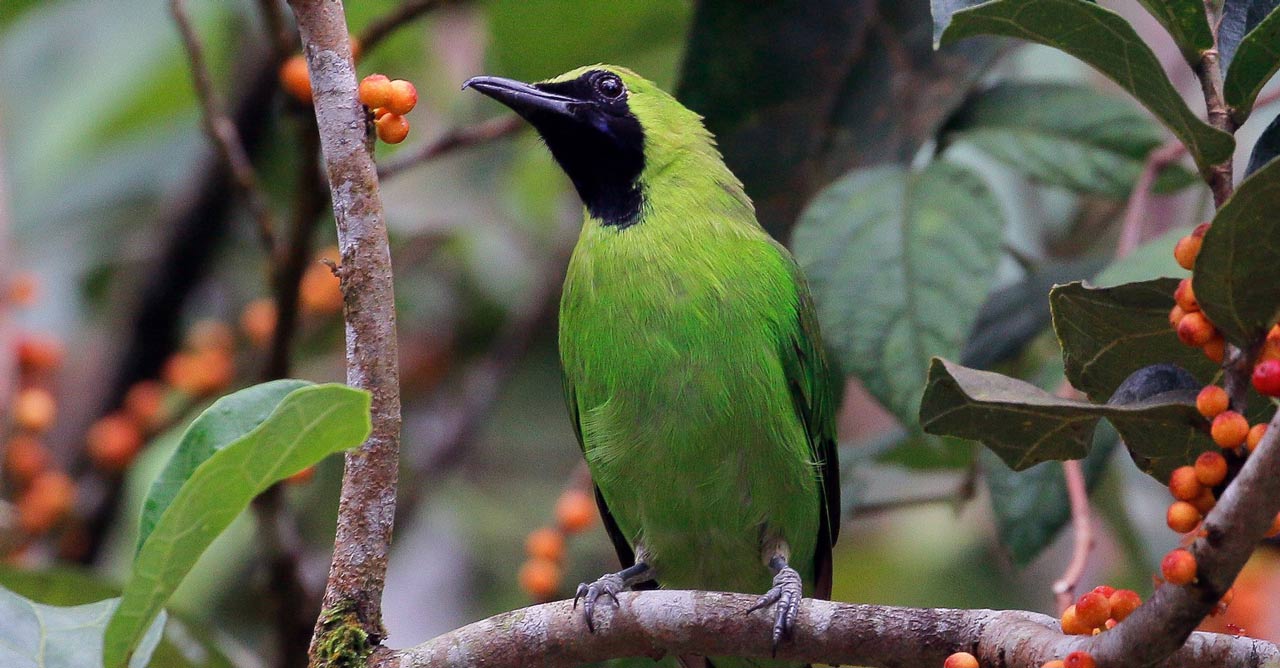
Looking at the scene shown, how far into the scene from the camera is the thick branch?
5.94 ft

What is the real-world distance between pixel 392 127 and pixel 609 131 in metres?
1.74

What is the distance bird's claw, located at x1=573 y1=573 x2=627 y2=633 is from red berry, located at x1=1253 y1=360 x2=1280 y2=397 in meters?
1.04

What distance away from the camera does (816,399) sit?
3412 millimetres

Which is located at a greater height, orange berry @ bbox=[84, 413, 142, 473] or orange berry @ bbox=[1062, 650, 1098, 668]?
orange berry @ bbox=[1062, 650, 1098, 668]

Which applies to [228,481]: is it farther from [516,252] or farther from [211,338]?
[516,252]

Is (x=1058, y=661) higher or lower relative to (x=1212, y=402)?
lower

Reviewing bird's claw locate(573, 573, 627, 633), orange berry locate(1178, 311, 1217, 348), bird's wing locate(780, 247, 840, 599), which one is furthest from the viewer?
bird's wing locate(780, 247, 840, 599)

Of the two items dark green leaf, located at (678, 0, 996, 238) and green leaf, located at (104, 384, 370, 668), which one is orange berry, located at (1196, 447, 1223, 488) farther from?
dark green leaf, located at (678, 0, 996, 238)

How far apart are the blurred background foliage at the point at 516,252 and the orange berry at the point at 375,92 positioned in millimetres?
1315

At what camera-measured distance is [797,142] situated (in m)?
3.99

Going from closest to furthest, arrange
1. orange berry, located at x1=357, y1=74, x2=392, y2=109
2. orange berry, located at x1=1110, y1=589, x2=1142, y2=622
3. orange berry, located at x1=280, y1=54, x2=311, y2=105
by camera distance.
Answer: orange berry, located at x1=1110, y1=589, x2=1142, y2=622 → orange berry, located at x1=357, y1=74, x2=392, y2=109 → orange berry, located at x1=280, y1=54, x2=311, y2=105

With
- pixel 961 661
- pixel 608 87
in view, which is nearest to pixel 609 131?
pixel 608 87

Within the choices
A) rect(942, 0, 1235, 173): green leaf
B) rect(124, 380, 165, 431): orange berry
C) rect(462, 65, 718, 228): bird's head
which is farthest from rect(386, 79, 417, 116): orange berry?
rect(124, 380, 165, 431): orange berry

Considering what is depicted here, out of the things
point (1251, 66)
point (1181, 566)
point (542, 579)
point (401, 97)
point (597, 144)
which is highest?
point (401, 97)
